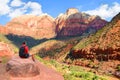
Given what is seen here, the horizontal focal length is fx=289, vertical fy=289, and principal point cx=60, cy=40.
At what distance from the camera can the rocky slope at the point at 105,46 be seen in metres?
70.0

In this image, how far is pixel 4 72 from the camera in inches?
630

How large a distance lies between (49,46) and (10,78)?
500ft

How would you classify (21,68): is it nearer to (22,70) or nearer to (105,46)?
(22,70)

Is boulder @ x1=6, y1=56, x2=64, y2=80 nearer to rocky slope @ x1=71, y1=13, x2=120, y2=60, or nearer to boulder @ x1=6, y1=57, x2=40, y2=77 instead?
boulder @ x1=6, y1=57, x2=40, y2=77

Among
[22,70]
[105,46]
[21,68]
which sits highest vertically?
[105,46]

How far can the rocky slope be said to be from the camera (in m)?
70.0

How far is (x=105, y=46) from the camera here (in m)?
75.0

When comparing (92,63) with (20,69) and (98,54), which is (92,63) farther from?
(20,69)

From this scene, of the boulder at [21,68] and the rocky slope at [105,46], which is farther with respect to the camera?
the rocky slope at [105,46]

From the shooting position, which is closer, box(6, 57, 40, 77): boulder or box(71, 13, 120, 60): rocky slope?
box(6, 57, 40, 77): boulder

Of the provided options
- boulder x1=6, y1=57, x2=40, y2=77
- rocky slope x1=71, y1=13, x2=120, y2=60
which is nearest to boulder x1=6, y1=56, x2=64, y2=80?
boulder x1=6, y1=57, x2=40, y2=77

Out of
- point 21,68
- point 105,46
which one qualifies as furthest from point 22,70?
point 105,46

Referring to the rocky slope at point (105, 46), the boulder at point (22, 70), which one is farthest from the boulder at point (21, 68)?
the rocky slope at point (105, 46)

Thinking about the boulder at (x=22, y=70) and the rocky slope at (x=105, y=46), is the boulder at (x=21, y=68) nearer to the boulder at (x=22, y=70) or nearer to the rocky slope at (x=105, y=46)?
the boulder at (x=22, y=70)
